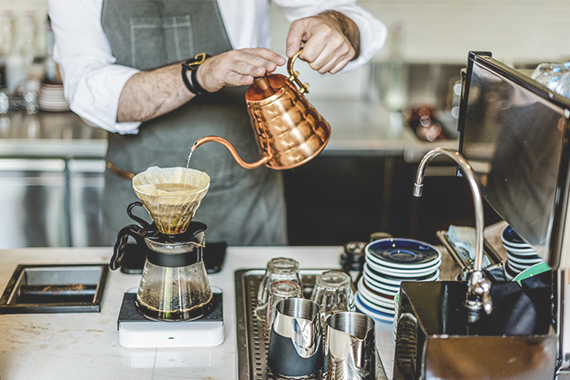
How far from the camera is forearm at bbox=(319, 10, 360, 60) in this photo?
157 centimetres

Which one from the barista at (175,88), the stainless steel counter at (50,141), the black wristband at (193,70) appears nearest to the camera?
the black wristband at (193,70)

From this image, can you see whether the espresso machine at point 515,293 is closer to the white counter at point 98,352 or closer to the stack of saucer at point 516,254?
the stack of saucer at point 516,254

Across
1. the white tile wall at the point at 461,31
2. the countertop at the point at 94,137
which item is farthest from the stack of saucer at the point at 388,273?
the white tile wall at the point at 461,31

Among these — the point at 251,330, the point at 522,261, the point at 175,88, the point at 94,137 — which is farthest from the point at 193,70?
the point at 94,137

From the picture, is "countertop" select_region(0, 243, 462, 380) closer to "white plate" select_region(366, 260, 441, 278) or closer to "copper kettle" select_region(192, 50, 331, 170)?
"white plate" select_region(366, 260, 441, 278)

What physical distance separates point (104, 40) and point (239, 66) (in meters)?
0.75

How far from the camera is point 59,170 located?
262 centimetres

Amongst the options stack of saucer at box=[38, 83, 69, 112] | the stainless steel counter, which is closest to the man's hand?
the stainless steel counter

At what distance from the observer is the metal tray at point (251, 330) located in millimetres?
1140

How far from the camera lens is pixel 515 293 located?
3.41ft

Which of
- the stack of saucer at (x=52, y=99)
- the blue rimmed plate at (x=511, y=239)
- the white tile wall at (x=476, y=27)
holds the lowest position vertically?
the blue rimmed plate at (x=511, y=239)

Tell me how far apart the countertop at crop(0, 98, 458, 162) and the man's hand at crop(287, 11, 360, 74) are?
1316 mm

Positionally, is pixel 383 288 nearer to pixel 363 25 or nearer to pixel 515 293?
pixel 515 293

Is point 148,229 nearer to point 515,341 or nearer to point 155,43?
point 515,341
